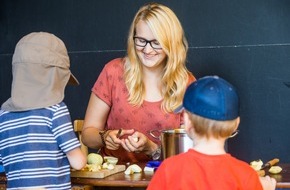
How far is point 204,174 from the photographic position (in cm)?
164

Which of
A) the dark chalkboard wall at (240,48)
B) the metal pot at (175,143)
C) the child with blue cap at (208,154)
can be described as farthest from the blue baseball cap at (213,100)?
the dark chalkboard wall at (240,48)

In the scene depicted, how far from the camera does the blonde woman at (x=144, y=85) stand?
2.64m

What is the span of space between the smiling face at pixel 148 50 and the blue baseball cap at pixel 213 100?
0.91 meters

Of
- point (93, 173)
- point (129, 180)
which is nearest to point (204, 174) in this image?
point (129, 180)

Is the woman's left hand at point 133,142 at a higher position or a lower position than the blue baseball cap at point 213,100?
lower

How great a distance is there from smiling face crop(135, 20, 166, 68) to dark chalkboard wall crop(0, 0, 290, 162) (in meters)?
0.90

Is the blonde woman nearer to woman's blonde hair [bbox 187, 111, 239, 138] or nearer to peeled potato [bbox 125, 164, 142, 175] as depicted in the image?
peeled potato [bbox 125, 164, 142, 175]

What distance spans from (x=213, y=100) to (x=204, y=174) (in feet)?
0.69

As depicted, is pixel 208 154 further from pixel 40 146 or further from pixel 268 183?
pixel 40 146

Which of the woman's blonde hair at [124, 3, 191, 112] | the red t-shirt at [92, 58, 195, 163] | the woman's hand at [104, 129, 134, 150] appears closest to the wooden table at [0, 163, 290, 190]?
the woman's hand at [104, 129, 134, 150]

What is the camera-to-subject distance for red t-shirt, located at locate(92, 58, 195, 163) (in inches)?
107

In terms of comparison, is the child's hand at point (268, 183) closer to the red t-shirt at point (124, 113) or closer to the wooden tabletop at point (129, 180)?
the wooden tabletop at point (129, 180)

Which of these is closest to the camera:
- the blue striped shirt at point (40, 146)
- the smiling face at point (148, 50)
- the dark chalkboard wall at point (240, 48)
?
the blue striped shirt at point (40, 146)

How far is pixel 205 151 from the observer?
1683mm
